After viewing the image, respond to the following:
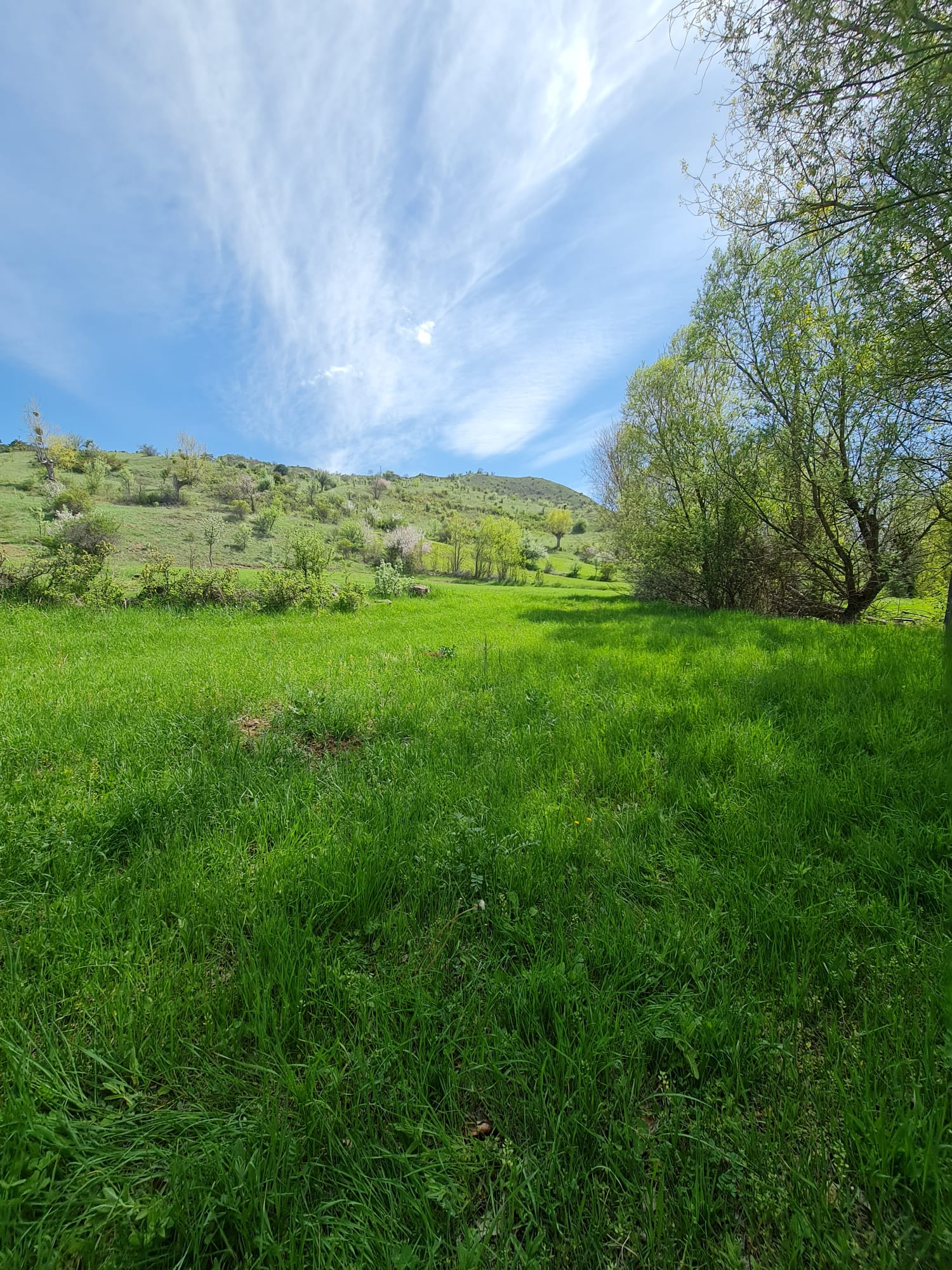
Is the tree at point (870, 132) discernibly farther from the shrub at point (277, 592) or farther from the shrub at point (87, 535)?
the shrub at point (87, 535)

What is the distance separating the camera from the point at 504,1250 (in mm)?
1058

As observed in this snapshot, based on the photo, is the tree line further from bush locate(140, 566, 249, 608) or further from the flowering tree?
the flowering tree

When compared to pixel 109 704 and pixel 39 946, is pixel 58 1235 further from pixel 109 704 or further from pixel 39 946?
pixel 109 704

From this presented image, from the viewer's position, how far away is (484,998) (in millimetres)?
1713

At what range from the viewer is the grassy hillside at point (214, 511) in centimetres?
2058

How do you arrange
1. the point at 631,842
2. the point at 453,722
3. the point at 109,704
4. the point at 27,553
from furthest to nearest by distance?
the point at 27,553 < the point at 109,704 < the point at 453,722 < the point at 631,842

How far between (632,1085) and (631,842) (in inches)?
46.9

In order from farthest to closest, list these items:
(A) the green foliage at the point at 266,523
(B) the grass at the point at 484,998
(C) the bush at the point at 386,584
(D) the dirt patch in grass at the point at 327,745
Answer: (A) the green foliage at the point at 266,523
(C) the bush at the point at 386,584
(D) the dirt patch in grass at the point at 327,745
(B) the grass at the point at 484,998

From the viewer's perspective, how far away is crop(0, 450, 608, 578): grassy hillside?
20.6 metres

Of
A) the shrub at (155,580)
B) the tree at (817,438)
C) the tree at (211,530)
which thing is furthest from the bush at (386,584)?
the tree at (817,438)

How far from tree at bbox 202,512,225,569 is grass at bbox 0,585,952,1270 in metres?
20.7

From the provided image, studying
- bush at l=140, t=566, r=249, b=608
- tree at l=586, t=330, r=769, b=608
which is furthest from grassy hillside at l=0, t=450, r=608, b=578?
tree at l=586, t=330, r=769, b=608

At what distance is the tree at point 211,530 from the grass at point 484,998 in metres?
20.7

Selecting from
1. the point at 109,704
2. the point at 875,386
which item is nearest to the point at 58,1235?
the point at 109,704
